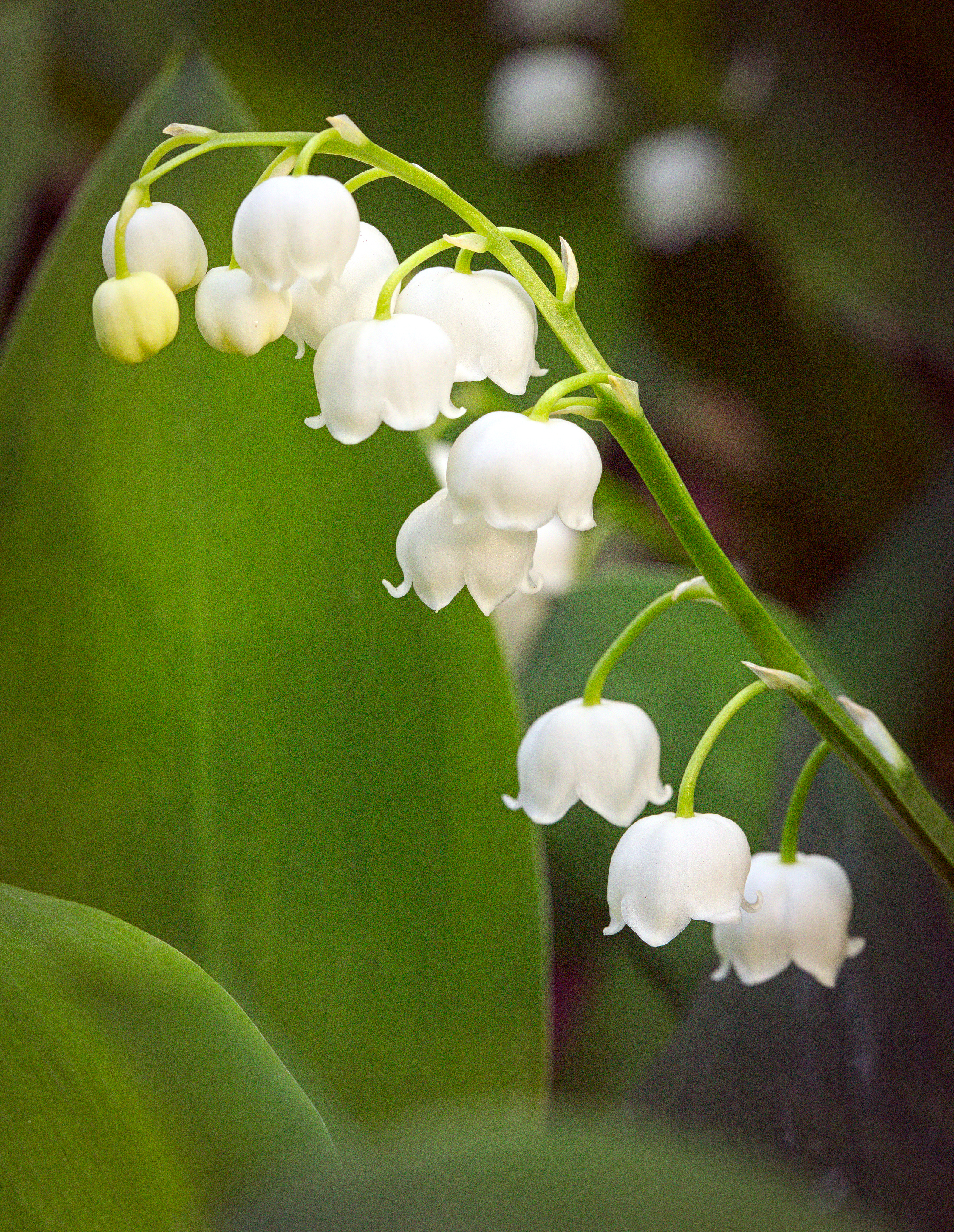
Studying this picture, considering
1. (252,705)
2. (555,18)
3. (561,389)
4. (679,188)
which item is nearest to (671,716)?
(252,705)

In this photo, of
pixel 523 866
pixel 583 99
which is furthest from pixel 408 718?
pixel 583 99

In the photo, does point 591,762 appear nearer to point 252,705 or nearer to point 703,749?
point 703,749

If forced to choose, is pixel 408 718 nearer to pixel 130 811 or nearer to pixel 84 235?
pixel 130 811

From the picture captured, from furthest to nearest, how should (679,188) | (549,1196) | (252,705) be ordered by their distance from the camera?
(679,188), (252,705), (549,1196)

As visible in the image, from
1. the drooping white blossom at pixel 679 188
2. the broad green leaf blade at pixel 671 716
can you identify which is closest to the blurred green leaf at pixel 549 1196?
the broad green leaf blade at pixel 671 716

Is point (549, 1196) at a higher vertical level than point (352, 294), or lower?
lower

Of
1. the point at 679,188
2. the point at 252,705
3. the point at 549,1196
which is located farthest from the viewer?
the point at 679,188

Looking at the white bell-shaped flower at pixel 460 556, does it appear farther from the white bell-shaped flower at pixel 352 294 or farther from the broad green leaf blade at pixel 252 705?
the broad green leaf blade at pixel 252 705

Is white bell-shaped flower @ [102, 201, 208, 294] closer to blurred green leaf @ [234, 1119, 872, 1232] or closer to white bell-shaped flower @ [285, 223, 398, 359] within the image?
white bell-shaped flower @ [285, 223, 398, 359]

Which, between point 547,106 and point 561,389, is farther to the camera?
point 547,106
